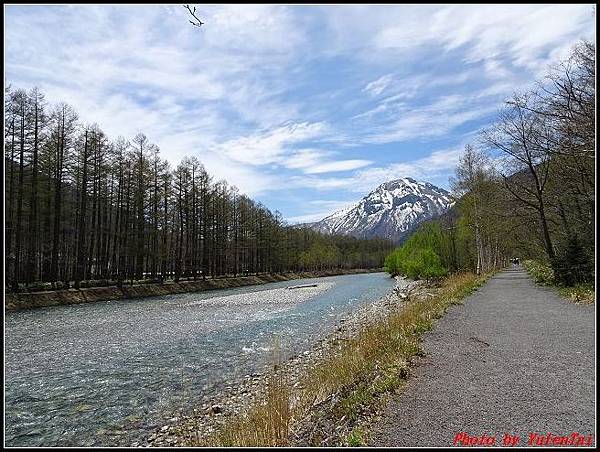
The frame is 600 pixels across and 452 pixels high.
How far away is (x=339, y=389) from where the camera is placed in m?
6.91

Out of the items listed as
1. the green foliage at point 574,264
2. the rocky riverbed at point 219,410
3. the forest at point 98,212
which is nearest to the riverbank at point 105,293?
the forest at point 98,212

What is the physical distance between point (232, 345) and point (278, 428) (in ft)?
30.9

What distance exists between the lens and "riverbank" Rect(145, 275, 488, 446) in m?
5.05

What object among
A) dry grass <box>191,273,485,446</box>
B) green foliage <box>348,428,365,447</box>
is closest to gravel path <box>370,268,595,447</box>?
green foliage <box>348,428,365,447</box>

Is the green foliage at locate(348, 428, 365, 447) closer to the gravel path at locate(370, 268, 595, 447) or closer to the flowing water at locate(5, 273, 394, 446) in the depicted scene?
the gravel path at locate(370, 268, 595, 447)

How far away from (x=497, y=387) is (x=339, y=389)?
7.84ft

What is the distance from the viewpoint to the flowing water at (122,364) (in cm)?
774

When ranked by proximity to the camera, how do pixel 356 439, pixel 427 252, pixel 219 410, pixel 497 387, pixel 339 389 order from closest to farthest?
pixel 356 439, pixel 497 387, pixel 339 389, pixel 219 410, pixel 427 252

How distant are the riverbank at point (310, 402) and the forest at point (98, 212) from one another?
25.2 meters

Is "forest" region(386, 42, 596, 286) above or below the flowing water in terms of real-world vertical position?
above

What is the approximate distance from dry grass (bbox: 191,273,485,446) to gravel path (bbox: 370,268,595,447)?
325mm

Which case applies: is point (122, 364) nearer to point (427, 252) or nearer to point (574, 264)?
point (574, 264)

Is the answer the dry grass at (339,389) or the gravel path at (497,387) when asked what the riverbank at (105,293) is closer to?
the dry grass at (339,389)

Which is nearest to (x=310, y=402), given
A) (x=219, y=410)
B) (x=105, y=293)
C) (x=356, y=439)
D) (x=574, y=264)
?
(x=219, y=410)
